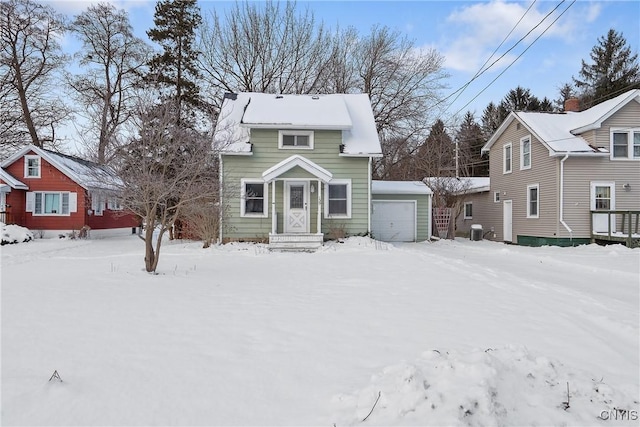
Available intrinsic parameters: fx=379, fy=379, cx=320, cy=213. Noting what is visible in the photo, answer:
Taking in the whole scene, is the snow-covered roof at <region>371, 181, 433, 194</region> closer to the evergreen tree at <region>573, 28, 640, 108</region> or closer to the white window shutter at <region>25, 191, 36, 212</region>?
the white window shutter at <region>25, 191, 36, 212</region>

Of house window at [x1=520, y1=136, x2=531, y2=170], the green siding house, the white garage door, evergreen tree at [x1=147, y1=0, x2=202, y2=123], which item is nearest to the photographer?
the green siding house

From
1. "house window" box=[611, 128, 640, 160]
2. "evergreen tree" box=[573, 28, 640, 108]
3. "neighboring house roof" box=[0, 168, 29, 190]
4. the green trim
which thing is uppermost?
"evergreen tree" box=[573, 28, 640, 108]

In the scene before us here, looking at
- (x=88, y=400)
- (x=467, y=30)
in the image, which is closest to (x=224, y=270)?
(x=88, y=400)

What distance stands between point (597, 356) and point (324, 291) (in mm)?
3993

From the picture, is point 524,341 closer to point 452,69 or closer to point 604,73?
point 452,69

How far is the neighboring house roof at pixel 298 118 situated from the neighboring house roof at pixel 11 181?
36.1 ft

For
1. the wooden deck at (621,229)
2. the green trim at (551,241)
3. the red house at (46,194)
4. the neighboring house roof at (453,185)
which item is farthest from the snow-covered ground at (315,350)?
the neighboring house roof at (453,185)

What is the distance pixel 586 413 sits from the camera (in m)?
2.70

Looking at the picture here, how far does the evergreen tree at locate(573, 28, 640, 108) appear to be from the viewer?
34094mm

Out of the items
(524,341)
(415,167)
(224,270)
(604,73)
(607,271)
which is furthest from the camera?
(604,73)

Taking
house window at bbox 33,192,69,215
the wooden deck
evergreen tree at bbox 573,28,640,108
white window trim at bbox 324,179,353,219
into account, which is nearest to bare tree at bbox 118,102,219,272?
white window trim at bbox 324,179,353,219

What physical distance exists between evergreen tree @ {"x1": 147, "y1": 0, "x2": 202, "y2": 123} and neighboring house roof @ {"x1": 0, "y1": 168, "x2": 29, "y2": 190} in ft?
30.9

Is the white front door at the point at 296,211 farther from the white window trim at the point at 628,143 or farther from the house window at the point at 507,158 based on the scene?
the white window trim at the point at 628,143

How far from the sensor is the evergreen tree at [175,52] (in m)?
24.0
